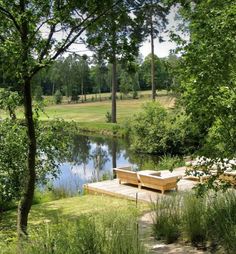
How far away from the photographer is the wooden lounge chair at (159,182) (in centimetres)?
1155

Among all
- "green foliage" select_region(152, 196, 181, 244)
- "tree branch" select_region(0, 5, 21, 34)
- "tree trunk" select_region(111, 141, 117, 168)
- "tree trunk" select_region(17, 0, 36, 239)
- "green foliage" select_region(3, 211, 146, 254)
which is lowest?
"tree trunk" select_region(111, 141, 117, 168)

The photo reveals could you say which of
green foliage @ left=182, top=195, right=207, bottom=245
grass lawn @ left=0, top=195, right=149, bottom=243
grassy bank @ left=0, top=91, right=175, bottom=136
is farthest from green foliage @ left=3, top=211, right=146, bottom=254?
grassy bank @ left=0, top=91, right=175, bottom=136

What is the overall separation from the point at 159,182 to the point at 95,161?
11.5m

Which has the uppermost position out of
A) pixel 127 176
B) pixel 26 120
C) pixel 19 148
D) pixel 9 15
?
pixel 9 15

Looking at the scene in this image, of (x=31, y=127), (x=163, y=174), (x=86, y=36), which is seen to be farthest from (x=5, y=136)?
(x=163, y=174)

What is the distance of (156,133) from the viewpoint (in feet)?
76.9

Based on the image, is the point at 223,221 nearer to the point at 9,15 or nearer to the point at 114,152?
the point at 9,15

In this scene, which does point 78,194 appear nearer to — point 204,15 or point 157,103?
point 204,15

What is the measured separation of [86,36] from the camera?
19.2 ft

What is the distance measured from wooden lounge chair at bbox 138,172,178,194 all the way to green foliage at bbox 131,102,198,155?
33.0 feet

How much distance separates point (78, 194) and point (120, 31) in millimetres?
8279

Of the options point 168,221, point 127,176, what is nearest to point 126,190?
point 127,176

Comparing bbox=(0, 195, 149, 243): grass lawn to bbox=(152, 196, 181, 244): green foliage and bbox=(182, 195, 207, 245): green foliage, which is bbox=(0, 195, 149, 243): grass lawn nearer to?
bbox=(152, 196, 181, 244): green foliage

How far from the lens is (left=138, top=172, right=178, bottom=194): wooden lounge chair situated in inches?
455
